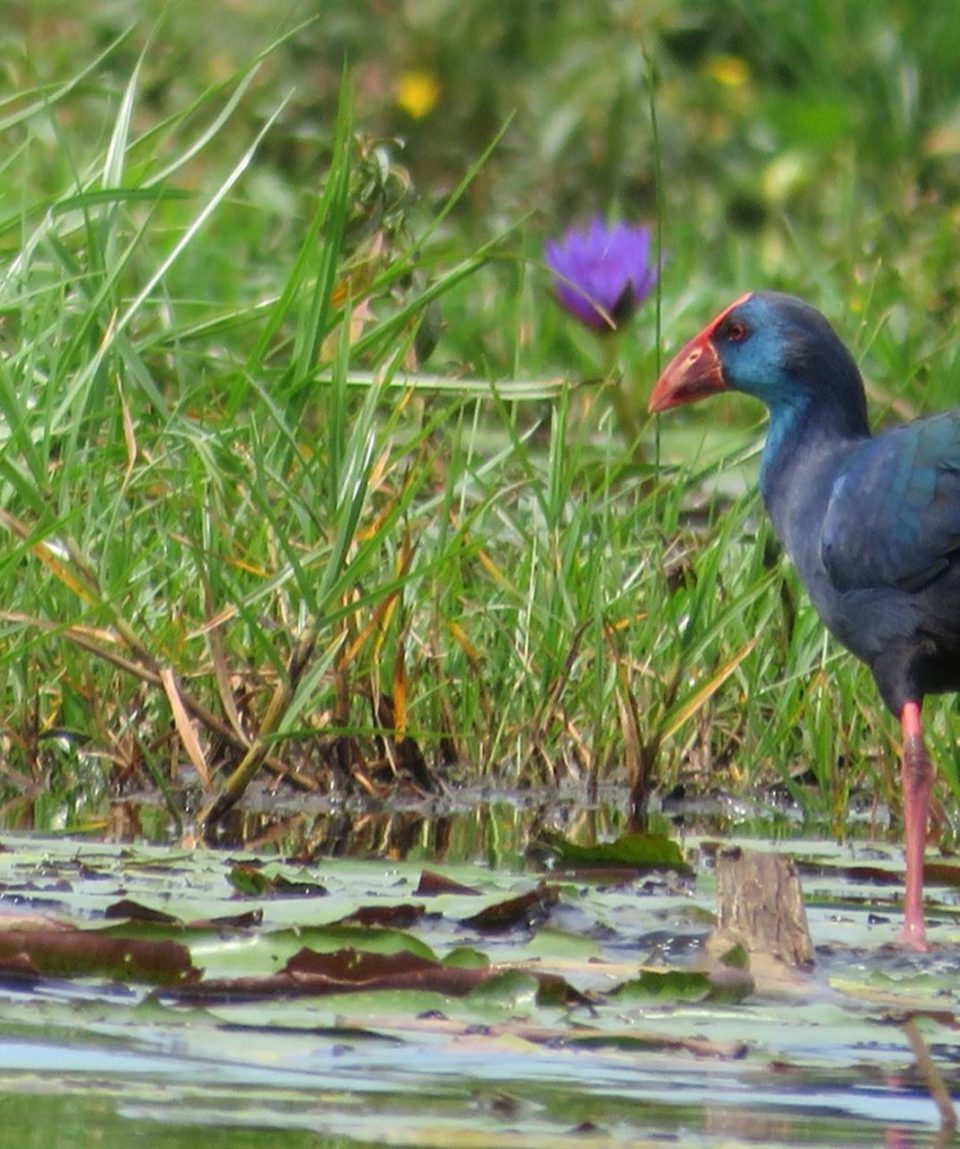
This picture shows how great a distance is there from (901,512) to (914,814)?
1.89 ft

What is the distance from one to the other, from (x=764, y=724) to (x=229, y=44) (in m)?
5.62

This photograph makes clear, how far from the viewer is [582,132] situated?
30.5 feet

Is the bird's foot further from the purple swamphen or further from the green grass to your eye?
the green grass

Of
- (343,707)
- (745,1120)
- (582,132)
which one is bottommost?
(745,1120)

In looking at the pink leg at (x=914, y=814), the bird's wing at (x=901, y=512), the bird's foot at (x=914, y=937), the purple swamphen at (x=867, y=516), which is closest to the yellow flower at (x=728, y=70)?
the purple swamphen at (x=867, y=516)

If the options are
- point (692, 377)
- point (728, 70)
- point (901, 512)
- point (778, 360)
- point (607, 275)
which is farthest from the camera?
point (728, 70)

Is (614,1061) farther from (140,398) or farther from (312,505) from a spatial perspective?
(140,398)

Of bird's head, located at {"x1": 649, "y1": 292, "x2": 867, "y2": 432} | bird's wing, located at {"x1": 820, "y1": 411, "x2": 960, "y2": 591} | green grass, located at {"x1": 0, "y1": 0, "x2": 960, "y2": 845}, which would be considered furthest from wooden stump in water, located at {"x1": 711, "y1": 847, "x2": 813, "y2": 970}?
bird's head, located at {"x1": 649, "y1": 292, "x2": 867, "y2": 432}

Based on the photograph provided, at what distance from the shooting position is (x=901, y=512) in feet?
14.0

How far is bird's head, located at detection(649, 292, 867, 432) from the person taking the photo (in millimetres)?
4812

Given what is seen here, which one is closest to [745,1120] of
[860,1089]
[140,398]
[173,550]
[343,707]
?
[860,1089]

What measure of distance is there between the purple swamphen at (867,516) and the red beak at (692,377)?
0.56 ft

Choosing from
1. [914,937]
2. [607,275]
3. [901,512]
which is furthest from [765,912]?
[607,275]

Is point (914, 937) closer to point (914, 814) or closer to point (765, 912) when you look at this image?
point (765, 912)
